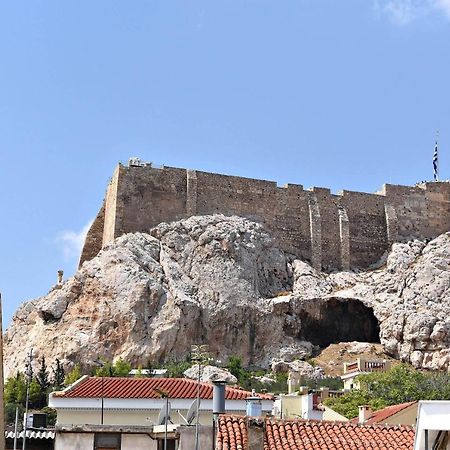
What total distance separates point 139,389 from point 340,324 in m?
41.3

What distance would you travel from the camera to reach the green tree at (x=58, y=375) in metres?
48.5

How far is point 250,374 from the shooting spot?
52.0 metres

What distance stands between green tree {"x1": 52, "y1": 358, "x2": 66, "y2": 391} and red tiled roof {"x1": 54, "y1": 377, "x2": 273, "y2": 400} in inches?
1077

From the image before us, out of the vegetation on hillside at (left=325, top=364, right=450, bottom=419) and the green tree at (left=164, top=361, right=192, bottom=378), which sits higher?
the green tree at (left=164, top=361, right=192, bottom=378)

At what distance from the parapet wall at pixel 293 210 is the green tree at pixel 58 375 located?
990 cm

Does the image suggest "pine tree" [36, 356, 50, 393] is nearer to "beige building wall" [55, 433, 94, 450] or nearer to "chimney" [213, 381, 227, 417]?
"chimney" [213, 381, 227, 417]

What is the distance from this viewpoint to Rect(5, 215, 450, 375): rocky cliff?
53125 millimetres

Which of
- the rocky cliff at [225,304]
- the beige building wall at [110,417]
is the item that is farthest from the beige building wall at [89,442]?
the rocky cliff at [225,304]

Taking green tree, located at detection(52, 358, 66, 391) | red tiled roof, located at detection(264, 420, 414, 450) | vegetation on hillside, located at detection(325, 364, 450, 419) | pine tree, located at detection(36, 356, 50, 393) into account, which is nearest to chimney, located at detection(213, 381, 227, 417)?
red tiled roof, located at detection(264, 420, 414, 450)

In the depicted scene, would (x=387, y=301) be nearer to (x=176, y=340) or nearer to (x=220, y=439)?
(x=176, y=340)

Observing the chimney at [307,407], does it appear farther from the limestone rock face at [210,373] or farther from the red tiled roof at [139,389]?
the limestone rock face at [210,373]

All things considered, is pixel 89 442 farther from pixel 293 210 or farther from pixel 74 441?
pixel 293 210

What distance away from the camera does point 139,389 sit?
2005cm

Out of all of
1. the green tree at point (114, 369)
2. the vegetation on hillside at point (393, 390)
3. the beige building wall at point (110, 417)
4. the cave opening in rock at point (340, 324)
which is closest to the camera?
the beige building wall at point (110, 417)
